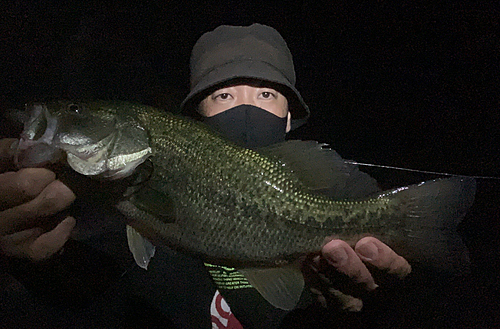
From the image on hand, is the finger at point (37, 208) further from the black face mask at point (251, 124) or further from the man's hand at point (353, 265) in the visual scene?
the man's hand at point (353, 265)

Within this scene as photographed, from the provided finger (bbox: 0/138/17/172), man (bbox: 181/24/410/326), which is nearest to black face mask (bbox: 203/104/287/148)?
man (bbox: 181/24/410/326)

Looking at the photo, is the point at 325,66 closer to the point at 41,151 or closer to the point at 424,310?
the point at 424,310

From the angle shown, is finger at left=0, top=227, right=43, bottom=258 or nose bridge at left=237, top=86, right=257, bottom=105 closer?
finger at left=0, top=227, right=43, bottom=258

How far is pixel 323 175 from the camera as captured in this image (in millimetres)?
1165

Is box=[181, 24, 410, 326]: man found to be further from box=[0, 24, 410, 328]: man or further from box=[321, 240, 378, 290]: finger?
box=[321, 240, 378, 290]: finger

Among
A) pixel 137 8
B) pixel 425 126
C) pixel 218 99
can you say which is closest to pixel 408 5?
pixel 425 126

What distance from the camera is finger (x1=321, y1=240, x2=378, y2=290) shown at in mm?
1036

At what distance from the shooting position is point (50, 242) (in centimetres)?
101

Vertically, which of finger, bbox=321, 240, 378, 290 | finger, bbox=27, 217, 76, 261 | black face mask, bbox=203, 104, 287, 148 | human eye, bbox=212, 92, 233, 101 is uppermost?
human eye, bbox=212, 92, 233, 101

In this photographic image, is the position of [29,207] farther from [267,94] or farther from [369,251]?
[267,94]

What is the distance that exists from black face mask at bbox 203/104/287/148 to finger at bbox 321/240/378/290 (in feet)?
2.15

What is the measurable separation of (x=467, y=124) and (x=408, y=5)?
3.95 meters

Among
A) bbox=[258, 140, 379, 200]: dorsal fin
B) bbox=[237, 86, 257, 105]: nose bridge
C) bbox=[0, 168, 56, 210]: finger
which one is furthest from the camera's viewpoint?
bbox=[237, 86, 257, 105]: nose bridge

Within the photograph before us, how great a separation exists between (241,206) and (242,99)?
0.84 metres
